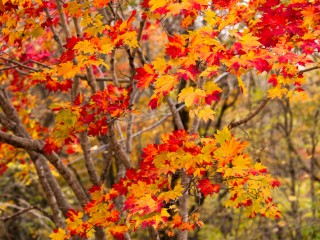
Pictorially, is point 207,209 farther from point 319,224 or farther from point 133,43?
point 133,43

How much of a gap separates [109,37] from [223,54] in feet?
3.20

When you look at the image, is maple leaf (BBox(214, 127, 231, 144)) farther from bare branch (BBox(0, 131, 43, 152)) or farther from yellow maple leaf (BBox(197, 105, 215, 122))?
bare branch (BBox(0, 131, 43, 152))

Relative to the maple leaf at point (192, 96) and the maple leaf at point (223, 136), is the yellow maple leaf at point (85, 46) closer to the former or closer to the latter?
the maple leaf at point (192, 96)

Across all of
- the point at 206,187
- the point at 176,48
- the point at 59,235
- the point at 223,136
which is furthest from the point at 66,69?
the point at 59,235

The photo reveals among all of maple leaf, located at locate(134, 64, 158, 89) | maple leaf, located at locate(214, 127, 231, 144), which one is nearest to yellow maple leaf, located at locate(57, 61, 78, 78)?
maple leaf, located at locate(134, 64, 158, 89)

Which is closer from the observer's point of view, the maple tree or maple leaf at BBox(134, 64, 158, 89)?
the maple tree

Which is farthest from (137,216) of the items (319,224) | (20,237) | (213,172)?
(20,237)

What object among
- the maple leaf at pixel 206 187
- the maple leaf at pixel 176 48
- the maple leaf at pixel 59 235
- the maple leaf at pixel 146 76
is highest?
the maple leaf at pixel 176 48

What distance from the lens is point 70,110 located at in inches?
136

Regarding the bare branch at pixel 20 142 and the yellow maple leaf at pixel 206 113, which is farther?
the bare branch at pixel 20 142

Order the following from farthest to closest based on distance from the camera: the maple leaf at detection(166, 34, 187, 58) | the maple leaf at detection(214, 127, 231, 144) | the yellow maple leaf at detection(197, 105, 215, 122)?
the maple leaf at detection(214, 127, 231, 144)
the maple leaf at detection(166, 34, 187, 58)
the yellow maple leaf at detection(197, 105, 215, 122)

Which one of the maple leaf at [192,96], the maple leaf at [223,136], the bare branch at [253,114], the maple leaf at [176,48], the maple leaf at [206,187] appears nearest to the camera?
the maple leaf at [192,96]

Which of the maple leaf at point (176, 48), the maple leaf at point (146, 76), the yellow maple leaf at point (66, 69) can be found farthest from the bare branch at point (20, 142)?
the maple leaf at point (176, 48)

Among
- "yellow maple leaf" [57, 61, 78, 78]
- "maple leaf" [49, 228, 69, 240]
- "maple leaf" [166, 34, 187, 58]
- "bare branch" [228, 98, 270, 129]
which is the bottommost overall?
"maple leaf" [49, 228, 69, 240]
